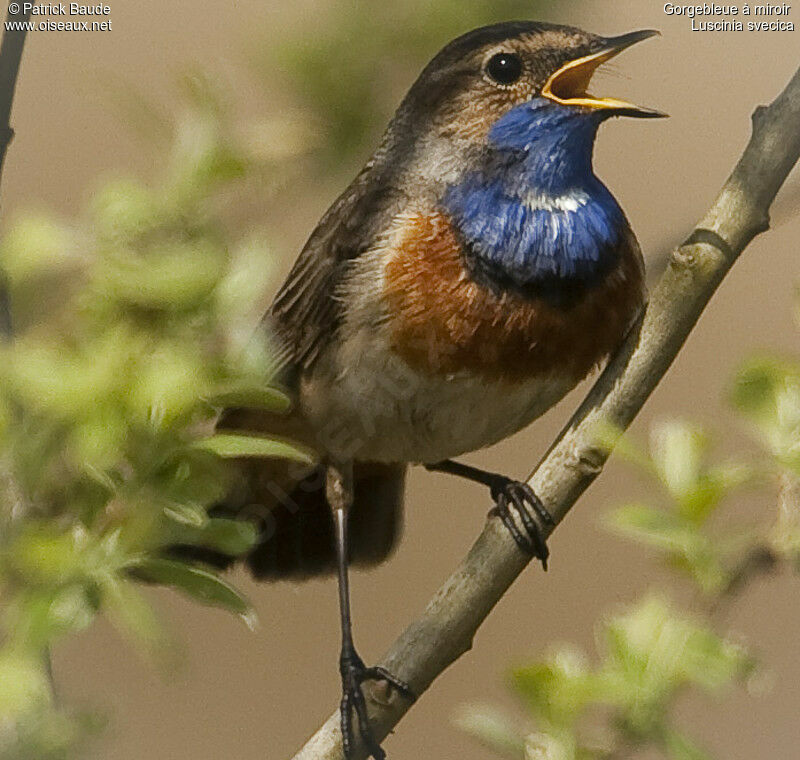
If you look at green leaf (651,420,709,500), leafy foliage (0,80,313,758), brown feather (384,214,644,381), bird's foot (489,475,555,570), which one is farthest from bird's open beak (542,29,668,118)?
leafy foliage (0,80,313,758)

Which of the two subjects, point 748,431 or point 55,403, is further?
point 748,431

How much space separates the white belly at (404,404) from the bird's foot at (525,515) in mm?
145

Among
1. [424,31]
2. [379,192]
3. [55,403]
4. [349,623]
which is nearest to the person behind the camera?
[55,403]

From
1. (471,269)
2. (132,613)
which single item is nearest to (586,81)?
(471,269)

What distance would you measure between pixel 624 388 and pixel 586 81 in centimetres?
96

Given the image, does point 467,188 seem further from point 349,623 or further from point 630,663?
point 630,663

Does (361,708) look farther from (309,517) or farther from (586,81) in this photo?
(586,81)

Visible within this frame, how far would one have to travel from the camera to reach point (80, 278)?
1024 millimetres

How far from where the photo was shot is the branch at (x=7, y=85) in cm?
107

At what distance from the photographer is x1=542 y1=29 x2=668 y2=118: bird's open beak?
7.42 ft

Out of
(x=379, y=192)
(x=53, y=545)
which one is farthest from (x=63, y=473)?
(x=379, y=192)

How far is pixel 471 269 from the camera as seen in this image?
2.50 meters

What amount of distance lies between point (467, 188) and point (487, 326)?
292 millimetres

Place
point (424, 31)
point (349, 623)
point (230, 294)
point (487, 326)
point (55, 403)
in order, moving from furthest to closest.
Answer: point (349, 623) → point (487, 326) → point (424, 31) → point (230, 294) → point (55, 403)
